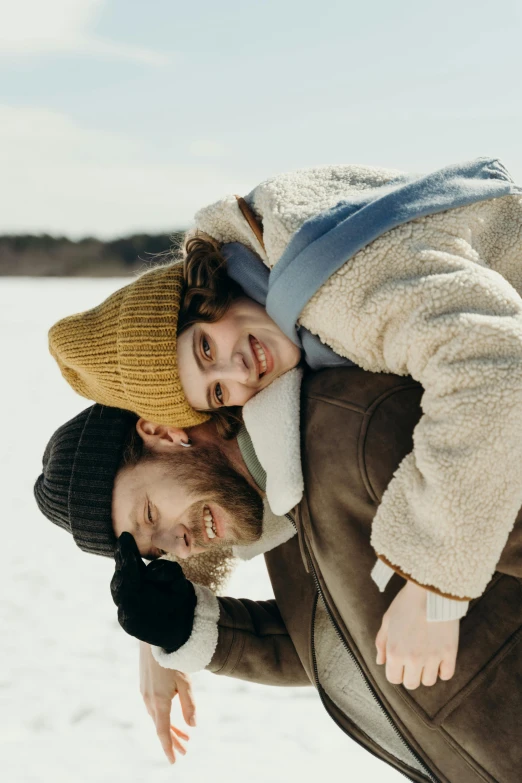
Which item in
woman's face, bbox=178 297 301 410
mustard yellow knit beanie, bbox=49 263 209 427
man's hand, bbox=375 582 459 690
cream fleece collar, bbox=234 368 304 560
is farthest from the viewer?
mustard yellow knit beanie, bbox=49 263 209 427

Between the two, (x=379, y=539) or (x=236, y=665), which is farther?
(x=236, y=665)

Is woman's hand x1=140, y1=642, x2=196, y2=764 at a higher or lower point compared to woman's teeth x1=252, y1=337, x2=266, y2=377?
lower

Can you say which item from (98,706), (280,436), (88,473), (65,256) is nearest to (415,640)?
(280,436)

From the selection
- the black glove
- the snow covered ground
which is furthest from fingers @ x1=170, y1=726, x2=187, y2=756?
the black glove

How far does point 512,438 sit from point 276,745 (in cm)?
152

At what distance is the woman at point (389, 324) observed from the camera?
4.13 feet

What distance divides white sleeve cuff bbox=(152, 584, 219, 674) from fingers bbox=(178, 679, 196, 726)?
0.15 m

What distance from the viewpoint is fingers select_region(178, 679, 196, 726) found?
6.98ft

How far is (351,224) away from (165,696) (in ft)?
4.57

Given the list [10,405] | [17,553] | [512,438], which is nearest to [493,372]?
[512,438]

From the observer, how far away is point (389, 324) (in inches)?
54.7

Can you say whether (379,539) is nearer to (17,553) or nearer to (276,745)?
(276,745)

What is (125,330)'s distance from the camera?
1.81 m

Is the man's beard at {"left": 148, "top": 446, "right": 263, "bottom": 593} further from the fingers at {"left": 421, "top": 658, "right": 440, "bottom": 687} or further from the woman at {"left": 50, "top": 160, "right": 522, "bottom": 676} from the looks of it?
the fingers at {"left": 421, "top": 658, "right": 440, "bottom": 687}
